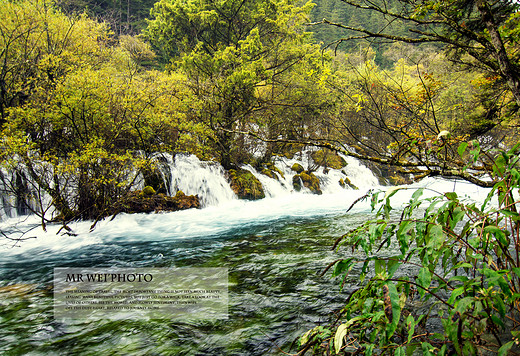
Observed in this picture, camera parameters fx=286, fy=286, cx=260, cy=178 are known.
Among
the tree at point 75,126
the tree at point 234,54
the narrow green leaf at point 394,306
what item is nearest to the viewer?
the narrow green leaf at point 394,306

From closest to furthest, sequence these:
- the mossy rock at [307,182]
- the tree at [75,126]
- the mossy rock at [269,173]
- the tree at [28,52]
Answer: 1. the tree at [75,126]
2. the tree at [28,52]
3. the mossy rock at [269,173]
4. the mossy rock at [307,182]

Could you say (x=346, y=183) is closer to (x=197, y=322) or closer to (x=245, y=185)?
(x=245, y=185)

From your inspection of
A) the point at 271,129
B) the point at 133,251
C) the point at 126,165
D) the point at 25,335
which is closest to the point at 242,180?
the point at 271,129

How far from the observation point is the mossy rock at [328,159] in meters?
22.3

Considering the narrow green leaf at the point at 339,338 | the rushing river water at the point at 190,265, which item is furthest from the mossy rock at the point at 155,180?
the narrow green leaf at the point at 339,338

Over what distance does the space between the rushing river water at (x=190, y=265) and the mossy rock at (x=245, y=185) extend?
410 centimetres

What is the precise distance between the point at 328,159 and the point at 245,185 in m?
10.3

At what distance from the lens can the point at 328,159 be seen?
23.9 metres

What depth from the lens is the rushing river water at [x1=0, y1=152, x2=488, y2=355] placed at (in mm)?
3307

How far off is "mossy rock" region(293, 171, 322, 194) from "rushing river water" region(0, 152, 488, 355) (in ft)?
25.4

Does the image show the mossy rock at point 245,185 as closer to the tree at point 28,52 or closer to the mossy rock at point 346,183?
the mossy rock at point 346,183

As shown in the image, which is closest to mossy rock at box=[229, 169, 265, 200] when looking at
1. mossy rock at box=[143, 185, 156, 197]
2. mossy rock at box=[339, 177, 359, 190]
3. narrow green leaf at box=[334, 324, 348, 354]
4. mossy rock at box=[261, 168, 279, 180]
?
mossy rock at box=[261, 168, 279, 180]

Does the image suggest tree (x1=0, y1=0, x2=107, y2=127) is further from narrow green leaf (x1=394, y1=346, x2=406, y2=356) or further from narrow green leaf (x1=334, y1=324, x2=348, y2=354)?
narrow green leaf (x1=394, y1=346, x2=406, y2=356)

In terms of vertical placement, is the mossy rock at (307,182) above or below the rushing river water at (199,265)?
above
